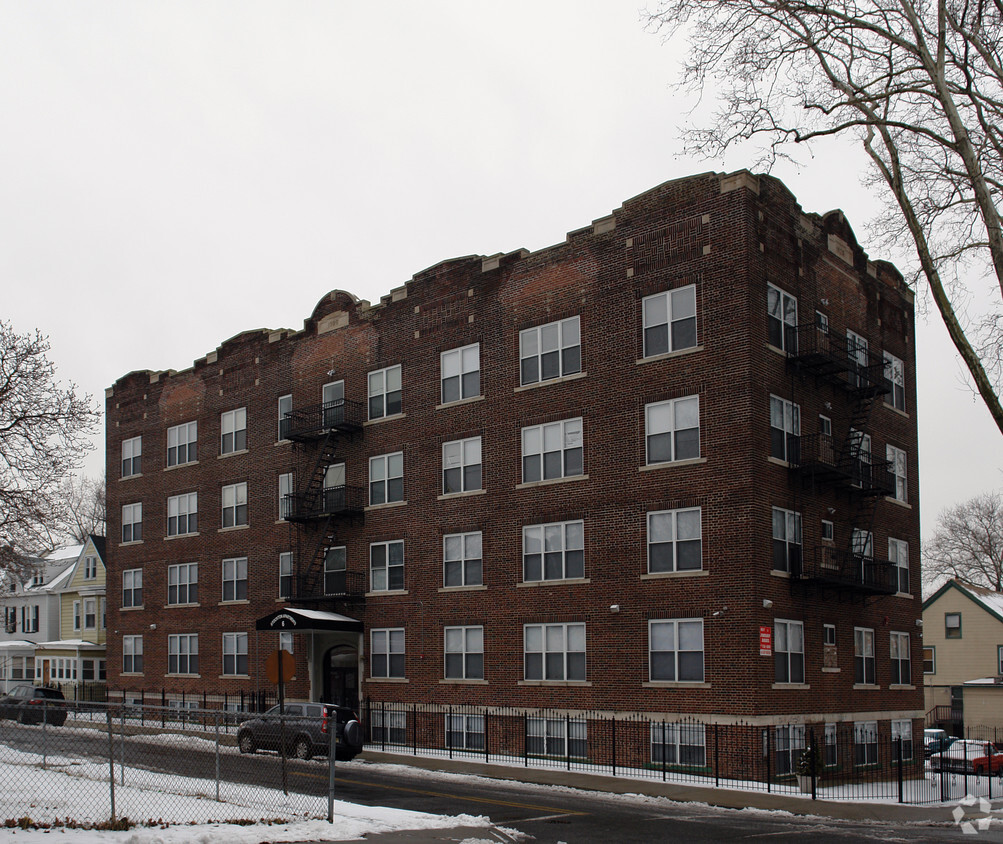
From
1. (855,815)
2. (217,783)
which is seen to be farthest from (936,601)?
(217,783)

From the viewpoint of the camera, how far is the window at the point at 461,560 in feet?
110

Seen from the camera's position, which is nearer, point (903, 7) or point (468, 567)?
point (903, 7)

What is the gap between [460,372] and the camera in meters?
35.0

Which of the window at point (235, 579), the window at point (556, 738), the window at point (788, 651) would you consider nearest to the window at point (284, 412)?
the window at point (235, 579)

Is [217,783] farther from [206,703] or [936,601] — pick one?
[936,601]

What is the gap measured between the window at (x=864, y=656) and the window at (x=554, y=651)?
8.58m

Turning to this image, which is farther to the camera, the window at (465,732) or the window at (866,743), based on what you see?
the window at (465,732)

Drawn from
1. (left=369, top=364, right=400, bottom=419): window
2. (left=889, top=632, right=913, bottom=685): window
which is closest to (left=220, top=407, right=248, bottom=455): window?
(left=369, top=364, right=400, bottom=419): window

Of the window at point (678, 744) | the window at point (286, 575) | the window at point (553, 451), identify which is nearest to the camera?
the window at point (678, 744)

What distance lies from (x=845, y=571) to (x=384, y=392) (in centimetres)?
1660

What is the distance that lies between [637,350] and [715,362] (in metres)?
2.59

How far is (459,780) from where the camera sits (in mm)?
25500

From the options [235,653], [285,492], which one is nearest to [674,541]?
[285,492]

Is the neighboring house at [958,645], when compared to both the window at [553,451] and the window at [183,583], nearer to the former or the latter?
the window at [553,451]
